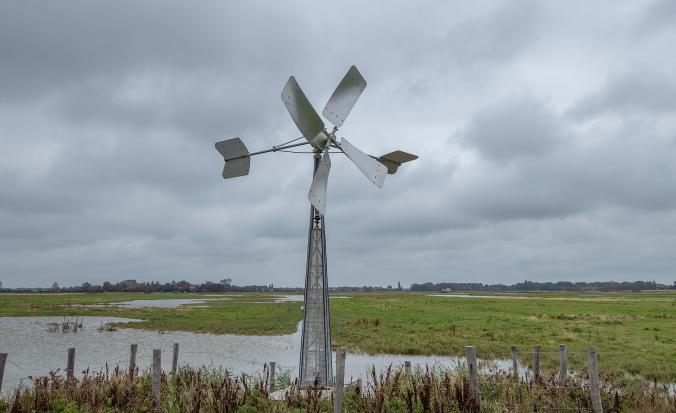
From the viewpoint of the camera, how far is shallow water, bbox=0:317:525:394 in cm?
2296

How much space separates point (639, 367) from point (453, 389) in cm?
1463

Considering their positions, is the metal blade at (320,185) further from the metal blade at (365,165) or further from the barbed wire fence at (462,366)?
the barbed wire fence at (462,366)

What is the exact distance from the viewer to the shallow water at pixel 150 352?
75.3 feet

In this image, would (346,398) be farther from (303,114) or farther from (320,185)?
(303,114)

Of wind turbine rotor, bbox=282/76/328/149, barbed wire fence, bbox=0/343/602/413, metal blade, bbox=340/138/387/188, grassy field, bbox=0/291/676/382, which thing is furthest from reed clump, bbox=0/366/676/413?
grassy field, bbox=0/291/676/382

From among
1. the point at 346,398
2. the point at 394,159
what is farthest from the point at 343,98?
the point at 346,398

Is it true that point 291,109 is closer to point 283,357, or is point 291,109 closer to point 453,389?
point 453,389

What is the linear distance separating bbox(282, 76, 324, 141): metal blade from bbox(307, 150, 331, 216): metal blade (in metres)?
0.67

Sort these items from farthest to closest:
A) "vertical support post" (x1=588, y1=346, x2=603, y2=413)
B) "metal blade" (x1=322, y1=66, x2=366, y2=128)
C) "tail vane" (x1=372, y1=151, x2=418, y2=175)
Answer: "tail vane" (x1=372, y1=151, x2=418, y2=175) → "metal blade" (x1=322, y1=66, x2=366, y2=128) → "vertical support post" (x1=588, y1=346, x2=603, y2=413)

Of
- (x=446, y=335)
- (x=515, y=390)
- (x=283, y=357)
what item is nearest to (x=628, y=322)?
(x=446, y=335)

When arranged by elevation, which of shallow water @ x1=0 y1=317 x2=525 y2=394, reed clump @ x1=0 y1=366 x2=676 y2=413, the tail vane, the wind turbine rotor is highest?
the wind turbine rotor

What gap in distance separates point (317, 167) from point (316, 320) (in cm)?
379

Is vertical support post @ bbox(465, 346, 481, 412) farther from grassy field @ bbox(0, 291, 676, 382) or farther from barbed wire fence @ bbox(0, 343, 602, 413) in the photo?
grassy field @ bbox(0, 291, 676, 382)

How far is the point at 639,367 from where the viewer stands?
21.9 m
